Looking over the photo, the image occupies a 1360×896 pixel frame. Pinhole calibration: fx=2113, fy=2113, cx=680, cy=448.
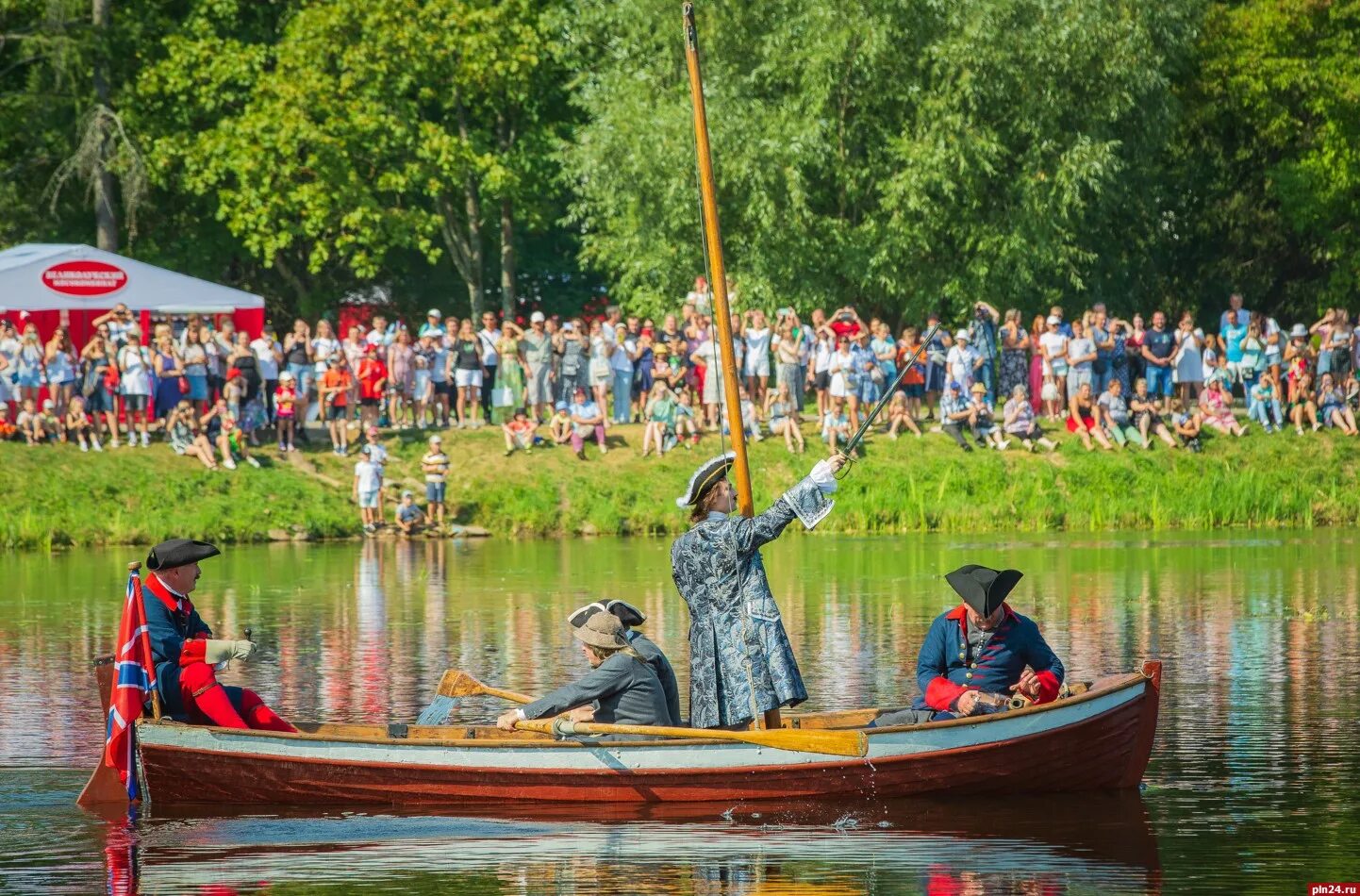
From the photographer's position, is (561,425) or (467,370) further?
(561,425)

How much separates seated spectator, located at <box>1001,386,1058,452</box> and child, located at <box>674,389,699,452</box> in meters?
5.48

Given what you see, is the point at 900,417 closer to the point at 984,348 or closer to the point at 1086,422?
the point at 984,348

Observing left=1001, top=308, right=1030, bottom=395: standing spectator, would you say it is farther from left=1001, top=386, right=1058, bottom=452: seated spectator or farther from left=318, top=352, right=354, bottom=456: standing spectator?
left=318, top=352, right=354, bottom=456: standing spectator

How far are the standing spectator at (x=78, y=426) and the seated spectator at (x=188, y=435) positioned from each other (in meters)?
1.25

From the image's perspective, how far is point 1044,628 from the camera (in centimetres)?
2280

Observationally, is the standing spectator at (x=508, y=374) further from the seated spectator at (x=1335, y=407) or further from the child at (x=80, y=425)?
the seated spectator at (x=1335, y=407)

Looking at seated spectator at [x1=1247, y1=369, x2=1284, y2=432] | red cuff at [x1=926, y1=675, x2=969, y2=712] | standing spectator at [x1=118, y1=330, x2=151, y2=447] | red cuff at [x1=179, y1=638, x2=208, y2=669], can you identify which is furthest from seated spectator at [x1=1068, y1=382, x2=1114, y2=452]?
red cuff at [x1=179, y1=638, x2=208, y2=669]

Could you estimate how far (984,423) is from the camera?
3734cm

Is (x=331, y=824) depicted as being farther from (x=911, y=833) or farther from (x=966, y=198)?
(x=966, y=198)

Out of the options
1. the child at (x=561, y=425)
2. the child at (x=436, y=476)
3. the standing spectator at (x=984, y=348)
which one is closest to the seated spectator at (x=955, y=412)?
the standing spectator at (x=984, y=348)

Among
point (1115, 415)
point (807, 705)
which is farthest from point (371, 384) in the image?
point (807, 705)

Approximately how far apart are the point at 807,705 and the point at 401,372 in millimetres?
20912

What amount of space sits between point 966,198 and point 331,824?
3149 cm

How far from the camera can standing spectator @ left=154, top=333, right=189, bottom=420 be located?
3497 cm
